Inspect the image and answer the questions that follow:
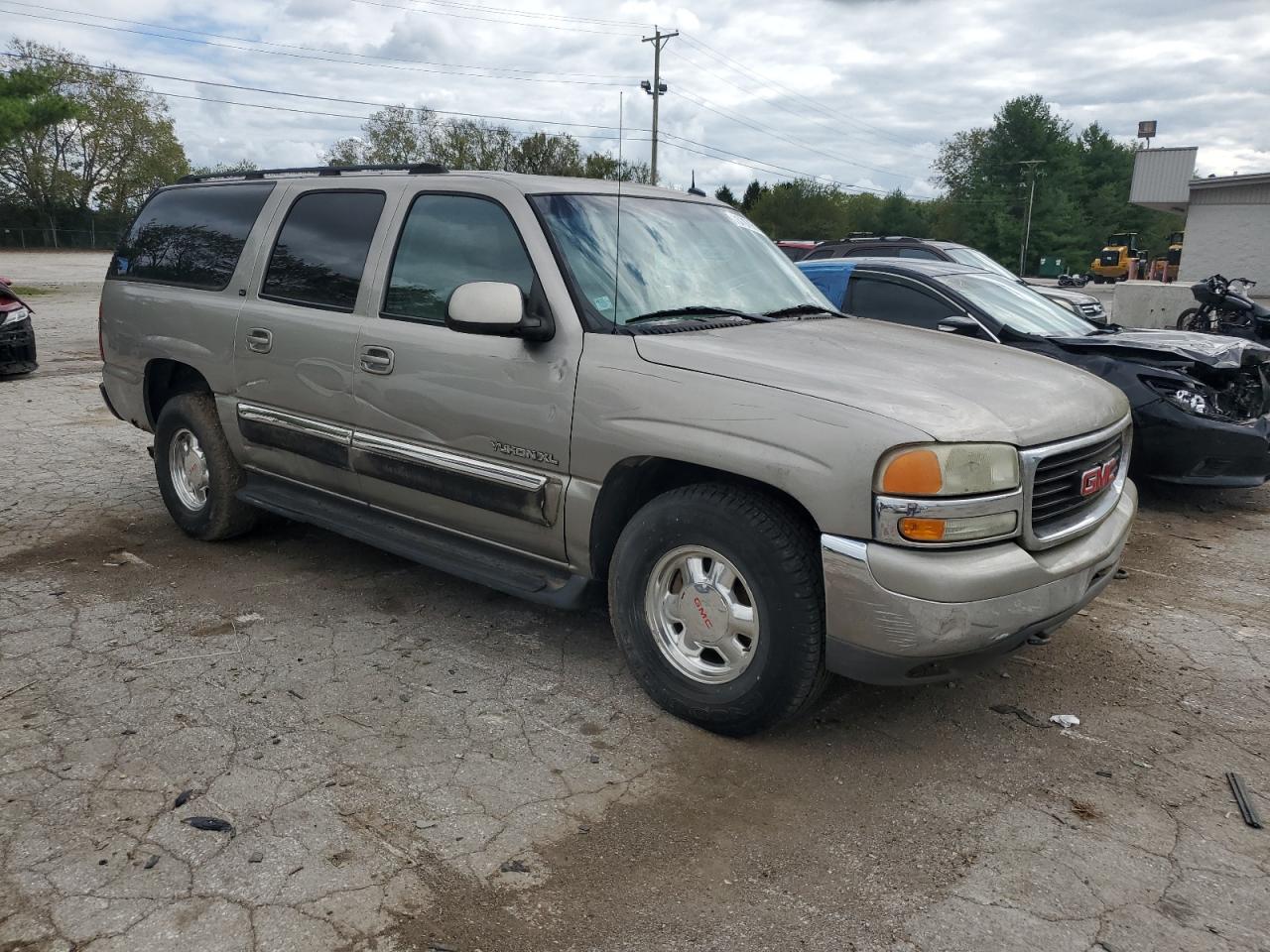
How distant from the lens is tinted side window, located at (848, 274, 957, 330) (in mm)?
7176

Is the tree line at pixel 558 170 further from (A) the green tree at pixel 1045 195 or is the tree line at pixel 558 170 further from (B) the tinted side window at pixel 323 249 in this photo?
(B) the tinted side window at pixel 323 249

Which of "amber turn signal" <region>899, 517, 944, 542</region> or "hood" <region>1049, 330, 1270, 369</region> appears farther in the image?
"hood" <region>1049, 330, 1270, 369</region>

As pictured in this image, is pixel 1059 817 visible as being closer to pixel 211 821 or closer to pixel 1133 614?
pixel 1133 614

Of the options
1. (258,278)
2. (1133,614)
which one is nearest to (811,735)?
(1133,614)

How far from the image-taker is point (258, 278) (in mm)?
4867

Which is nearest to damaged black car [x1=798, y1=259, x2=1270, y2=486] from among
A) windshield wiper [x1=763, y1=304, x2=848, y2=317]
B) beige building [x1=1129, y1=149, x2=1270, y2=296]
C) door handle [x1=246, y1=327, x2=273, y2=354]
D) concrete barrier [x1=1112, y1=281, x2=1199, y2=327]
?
windshield wiper [x1=763, y1=304, x2=848, y2=317]

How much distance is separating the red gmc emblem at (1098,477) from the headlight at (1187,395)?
288 centimetres

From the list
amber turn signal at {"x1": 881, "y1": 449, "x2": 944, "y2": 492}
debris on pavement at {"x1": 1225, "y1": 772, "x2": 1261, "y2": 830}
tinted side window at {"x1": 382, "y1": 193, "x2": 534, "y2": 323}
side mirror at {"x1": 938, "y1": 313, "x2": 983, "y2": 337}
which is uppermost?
tinted side window at {"x1": 382, "y1": 193, "x2": 534, "y2": 323}

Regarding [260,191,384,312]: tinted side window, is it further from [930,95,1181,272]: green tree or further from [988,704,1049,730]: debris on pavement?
[930,95,1181,272]: green tree

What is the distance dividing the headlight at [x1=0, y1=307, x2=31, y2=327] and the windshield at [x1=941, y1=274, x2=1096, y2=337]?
9.70 meters

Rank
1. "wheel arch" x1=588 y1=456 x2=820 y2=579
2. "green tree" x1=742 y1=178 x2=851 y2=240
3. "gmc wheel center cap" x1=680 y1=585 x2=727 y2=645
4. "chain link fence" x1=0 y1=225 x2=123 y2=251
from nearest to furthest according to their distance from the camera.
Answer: "gmc wheel center cap" x1=680 y1=585 x2=727 y2=645 → "wheel arch" x1=588 y1=456 x2=820 y2=579 → "chain link fence" x1=0 y1=225 x2=123 y2=251 → "green tree" x1=742 y1=178 x2=851 y2=240

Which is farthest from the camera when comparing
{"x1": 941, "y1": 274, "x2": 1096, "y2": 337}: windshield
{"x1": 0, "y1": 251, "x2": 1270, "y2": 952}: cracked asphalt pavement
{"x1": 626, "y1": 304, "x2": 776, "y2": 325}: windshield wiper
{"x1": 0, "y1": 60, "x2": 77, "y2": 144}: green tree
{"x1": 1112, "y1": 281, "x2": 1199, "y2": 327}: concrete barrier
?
{"x1": 0, "y1": 60, "x2": 77, "y2": 144}: green tree

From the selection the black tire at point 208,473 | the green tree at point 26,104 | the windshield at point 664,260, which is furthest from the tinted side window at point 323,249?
the green tree at point 26,104

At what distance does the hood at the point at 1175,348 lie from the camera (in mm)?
6375
